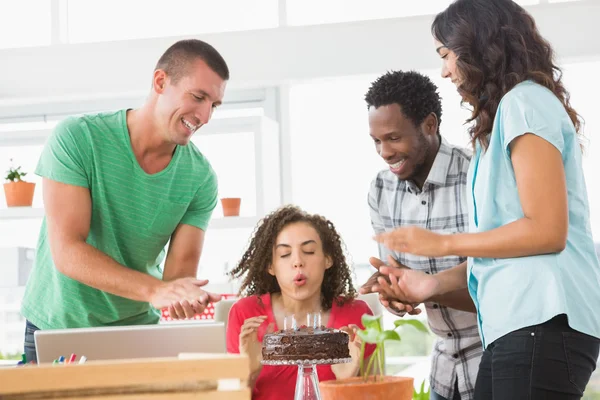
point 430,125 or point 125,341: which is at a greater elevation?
point 430,125

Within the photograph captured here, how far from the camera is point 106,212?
2100mm

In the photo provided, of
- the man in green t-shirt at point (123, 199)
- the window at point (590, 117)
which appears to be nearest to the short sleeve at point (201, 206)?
the man in green t-shirt at point (123, 199)

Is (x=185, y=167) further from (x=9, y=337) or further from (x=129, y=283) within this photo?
(x=9, y=337)

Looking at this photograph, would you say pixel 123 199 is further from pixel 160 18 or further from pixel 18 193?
pixel 160 18

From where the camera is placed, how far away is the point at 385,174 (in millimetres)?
2225

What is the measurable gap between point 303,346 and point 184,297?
1.07 feet

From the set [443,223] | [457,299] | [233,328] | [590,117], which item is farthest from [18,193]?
[590,117]

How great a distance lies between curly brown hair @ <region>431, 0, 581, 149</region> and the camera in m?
1.38

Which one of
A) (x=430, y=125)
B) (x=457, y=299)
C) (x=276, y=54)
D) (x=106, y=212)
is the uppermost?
(x=276, y=54)

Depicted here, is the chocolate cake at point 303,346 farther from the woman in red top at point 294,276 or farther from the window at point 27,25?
the window at point 27,25

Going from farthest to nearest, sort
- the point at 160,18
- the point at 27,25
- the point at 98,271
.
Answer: the point at 27,25 → the point at 160,18 → the point at 98,271

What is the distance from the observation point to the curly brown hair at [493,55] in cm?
138

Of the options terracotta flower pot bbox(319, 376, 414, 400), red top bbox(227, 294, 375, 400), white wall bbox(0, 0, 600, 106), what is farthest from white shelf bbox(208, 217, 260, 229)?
terracotta flower pot bbox(319, 376, 414, 400)

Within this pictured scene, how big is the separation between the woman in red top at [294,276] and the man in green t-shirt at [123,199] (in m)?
0.24
